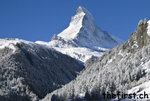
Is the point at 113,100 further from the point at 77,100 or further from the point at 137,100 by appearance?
the point at 77,100

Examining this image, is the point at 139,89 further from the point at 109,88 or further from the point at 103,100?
the point at 109,88

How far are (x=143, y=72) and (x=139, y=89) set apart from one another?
3397 centimetres

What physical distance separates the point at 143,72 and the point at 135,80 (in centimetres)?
708

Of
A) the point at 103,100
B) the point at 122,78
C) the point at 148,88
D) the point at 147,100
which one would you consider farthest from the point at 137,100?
the point at 122,78

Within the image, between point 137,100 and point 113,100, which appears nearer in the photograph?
point 137,100

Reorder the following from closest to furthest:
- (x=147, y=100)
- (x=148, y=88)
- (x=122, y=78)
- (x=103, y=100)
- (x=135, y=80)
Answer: (x=147, y=100), (x=148, y=88), (x=103, y=100), (x=135, y=80), (x=122, y=78)

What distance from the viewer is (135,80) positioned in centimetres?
18400

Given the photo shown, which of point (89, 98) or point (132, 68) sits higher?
point (132, 68)

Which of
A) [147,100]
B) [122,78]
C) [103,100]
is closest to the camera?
[147,100]

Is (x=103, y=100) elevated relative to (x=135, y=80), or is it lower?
lower

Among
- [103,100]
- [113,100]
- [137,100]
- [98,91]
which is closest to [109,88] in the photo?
[98,91]

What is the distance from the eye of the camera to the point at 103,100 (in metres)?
170

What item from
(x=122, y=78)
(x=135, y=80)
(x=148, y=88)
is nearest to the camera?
(x=148, y=88)

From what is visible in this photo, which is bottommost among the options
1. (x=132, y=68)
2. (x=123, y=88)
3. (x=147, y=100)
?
(x=147, y=100)
